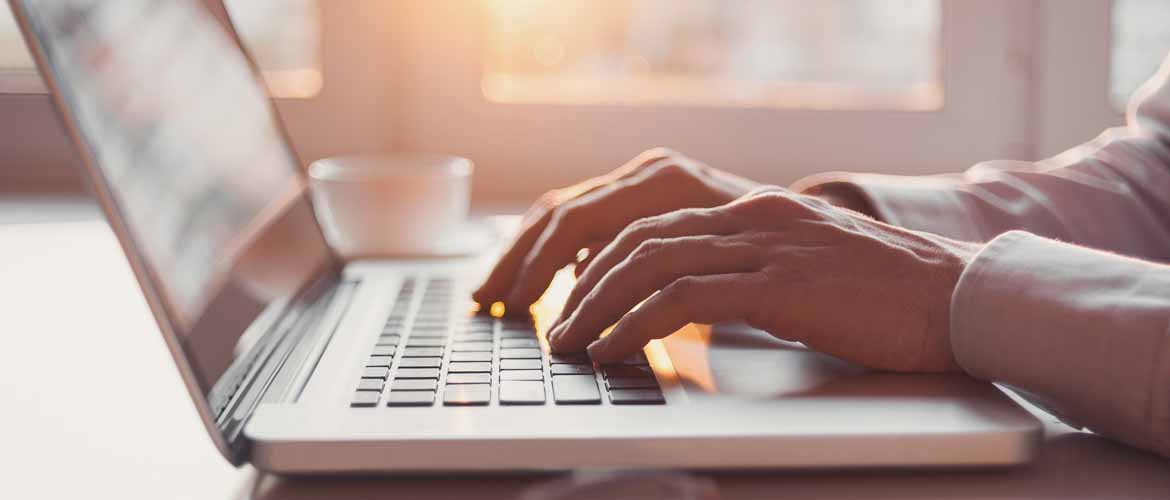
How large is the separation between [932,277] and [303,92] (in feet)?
3.05

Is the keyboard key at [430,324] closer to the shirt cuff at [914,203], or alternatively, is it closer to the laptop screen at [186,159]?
the laptop screen at [186,159]

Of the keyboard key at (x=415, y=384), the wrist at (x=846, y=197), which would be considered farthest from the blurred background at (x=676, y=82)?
the keyboard key at (x=415, y=384)

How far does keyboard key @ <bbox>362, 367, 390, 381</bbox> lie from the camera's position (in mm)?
503

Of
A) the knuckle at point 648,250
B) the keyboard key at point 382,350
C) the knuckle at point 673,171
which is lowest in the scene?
the keyboard key at point 382,350

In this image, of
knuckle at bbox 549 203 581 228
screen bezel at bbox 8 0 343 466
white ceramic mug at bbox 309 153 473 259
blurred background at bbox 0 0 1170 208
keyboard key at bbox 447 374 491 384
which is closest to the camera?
screen bezel at bbox 8 0 343 466

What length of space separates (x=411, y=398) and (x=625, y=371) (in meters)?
0.11

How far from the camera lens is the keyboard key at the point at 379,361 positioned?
0.53 meters

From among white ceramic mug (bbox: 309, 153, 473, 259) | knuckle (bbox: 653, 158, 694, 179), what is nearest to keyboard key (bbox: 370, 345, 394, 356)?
knuckle (bbox: 653, 158, 694, 179)

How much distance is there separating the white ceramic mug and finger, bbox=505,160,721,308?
24 centimetres

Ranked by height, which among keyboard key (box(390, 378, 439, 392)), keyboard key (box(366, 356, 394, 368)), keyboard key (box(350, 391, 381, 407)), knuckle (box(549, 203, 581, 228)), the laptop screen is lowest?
keyboard key (box(366, 356, 394, 368))

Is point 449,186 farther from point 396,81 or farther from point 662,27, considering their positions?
point 662,27

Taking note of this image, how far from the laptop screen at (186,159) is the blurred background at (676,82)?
1.44 feet

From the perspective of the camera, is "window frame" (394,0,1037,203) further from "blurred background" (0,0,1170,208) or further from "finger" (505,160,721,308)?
"finger" (505,160,721,308)

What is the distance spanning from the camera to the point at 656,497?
26 centimetres
